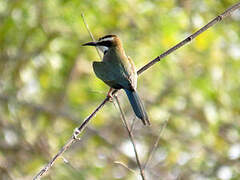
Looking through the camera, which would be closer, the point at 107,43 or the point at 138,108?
the point at 138,108

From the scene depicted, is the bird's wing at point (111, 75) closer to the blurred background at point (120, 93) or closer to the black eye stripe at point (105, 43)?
the black eye stripe at point (105, 43)

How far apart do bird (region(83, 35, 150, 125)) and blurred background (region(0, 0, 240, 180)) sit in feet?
3.73

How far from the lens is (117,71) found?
465 cm

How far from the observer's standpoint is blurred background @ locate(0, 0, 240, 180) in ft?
21.0

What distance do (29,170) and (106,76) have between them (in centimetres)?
292

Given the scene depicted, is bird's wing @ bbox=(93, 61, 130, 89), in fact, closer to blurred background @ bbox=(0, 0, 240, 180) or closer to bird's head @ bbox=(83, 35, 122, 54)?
bird's head @ bbox=(83, 35, 122, 54)

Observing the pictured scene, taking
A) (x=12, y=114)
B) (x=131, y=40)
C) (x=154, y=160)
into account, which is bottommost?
(x=12, y=114)

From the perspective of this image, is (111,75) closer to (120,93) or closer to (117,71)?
(117,71)

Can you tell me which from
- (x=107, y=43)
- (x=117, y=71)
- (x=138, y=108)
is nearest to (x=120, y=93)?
(x=107, y=43)

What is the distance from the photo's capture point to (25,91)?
7.70 metres

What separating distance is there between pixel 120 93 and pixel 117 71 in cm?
202

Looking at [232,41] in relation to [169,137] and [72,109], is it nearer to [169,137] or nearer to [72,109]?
[169,137]

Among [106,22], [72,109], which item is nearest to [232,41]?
[106,22]

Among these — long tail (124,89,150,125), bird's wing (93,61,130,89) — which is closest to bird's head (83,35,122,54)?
bird's wing (93,61,130,89)
